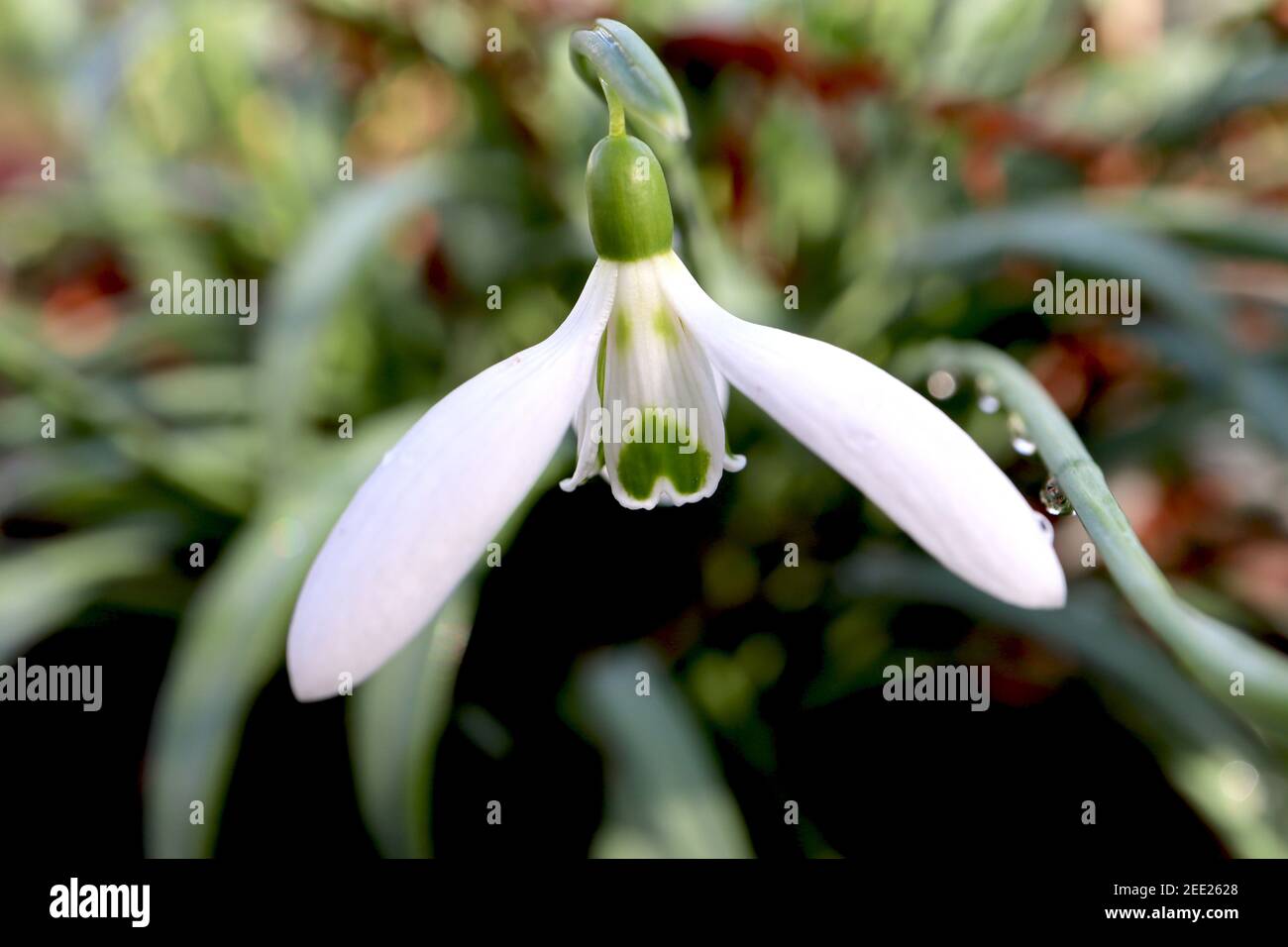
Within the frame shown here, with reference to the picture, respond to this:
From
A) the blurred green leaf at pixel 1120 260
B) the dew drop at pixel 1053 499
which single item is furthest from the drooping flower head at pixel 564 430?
the blurred green leaf at pixel 1120 260

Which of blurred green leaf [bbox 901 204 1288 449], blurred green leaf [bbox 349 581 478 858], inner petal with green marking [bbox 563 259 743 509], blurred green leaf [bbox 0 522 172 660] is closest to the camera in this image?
inner petal with green marking [bbox 563 259 743 509]

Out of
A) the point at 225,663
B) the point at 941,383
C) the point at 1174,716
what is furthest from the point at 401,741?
the point at 1174,716

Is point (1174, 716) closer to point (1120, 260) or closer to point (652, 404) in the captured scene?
point (1120, 260)

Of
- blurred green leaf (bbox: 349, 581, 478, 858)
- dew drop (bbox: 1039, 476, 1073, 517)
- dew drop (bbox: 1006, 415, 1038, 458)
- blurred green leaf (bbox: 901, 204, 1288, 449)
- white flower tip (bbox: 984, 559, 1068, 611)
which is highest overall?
blurred green leaf (bbox: 901, 204, 1288, 449)

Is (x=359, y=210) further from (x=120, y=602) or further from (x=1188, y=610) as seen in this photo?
(x=1188, y=610)

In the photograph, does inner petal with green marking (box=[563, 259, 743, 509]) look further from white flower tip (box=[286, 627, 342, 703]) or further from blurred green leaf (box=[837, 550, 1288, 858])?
blurred green leaf (box=[837, 550, 1288, 858])

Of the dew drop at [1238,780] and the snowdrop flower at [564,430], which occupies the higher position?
the snowdrop flower at [564,430]

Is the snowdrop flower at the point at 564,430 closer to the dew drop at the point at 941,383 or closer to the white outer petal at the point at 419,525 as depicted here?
the white outer petal at the point at 419,525

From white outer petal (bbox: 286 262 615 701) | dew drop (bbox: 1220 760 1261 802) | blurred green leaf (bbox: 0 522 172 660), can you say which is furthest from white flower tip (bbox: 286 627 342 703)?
dew drop (bbox: 1220 760 1261 802)

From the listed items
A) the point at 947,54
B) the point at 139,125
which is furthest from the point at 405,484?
the point at 139,125
